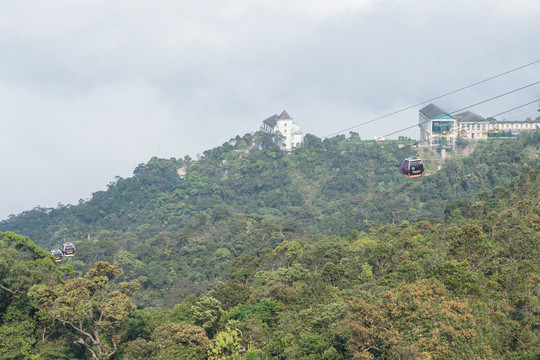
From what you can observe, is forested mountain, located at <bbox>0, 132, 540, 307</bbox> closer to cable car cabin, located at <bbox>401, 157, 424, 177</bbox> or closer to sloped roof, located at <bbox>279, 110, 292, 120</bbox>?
sloped roof, located at <bbox>279, 110, 292, 120</bbox>

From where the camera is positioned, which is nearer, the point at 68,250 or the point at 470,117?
the point at 68,250

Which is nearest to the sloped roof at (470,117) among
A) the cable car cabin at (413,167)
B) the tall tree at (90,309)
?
the cable car cabin at (413,167)

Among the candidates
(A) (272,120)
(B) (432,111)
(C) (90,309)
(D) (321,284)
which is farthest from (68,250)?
(A) (272,120)

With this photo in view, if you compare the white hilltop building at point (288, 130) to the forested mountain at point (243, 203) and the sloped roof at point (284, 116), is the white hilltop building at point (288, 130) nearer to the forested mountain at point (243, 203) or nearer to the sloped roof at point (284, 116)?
the sloped roof at point (284, 116)

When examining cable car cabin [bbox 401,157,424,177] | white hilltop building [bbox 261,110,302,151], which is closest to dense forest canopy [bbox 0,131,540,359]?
cable car cabin [bbox 401,157,424,177]

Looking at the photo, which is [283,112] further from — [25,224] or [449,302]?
[449,302]

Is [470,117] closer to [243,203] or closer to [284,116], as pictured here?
[284,116]
